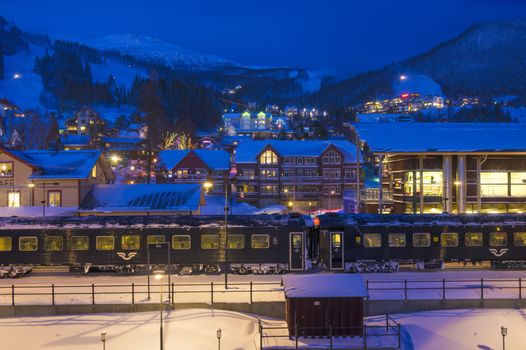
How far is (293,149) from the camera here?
77000 millimetres

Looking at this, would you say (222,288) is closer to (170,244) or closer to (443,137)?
(170,244)

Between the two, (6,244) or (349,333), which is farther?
(6,244)

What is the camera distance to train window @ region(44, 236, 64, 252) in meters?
33.4

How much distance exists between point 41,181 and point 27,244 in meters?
17.3

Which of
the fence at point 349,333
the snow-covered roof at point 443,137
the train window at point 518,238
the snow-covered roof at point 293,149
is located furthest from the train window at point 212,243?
the snow-covered roof at point 293,149

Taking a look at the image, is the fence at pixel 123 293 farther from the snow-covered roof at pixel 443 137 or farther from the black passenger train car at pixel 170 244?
the snow-covered roof at pixel 443 137

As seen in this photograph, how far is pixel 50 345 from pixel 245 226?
14.3 meters

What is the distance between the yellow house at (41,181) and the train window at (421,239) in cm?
2871

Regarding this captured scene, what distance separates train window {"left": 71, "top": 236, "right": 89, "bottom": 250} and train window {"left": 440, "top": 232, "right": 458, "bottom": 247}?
21.1m

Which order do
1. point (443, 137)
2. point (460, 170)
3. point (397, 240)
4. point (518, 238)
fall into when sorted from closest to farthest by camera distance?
point (397, 240)
point (518, 238)
point (460, 170)
point (443, 137)

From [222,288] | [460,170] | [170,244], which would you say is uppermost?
[460,170]

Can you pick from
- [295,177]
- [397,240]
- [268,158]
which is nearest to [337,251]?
[397,240]

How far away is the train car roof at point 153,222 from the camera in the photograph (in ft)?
110

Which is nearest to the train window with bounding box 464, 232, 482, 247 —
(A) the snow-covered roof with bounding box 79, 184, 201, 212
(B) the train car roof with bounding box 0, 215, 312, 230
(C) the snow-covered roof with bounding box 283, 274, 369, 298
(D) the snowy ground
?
(D) the snowy ground
